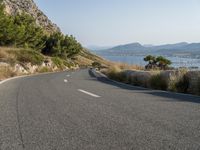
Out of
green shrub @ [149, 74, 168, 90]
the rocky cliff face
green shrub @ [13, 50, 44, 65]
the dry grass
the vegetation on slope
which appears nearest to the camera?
green shrub @ [149, 74, 168, 90]

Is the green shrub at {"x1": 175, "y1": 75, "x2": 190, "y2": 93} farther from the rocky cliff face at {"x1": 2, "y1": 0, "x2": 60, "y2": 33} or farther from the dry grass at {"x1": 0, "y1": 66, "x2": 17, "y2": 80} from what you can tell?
the rocky cliff face at {"x1": 2, "y1": 0, "x2": 60, "y2": 33}

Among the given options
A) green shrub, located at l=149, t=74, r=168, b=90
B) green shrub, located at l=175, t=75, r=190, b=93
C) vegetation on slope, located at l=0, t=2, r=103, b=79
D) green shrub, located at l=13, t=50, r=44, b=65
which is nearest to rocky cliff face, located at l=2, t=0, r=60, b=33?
vegetation on slope, located at l=0, t=2, r=103, b=79

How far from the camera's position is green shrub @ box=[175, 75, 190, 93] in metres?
14.7

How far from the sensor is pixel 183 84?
1492 centimetres

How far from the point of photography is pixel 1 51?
3653 cm

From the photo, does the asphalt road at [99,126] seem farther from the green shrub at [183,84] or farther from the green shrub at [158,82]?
the green shrub at [158,82]

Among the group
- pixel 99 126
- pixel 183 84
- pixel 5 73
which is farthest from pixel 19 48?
pixel 99 126

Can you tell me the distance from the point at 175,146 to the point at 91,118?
2.49 metres

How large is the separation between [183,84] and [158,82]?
1989 millimetres

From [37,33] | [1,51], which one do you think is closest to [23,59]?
[1,51]

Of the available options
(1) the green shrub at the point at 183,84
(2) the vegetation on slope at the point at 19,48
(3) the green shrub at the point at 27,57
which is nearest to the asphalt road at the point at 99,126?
(1) the green shrub at the point at 183,84

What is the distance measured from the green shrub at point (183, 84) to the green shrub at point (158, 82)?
2.96 feet

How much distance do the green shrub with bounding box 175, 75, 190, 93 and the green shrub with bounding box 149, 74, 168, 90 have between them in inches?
35.5

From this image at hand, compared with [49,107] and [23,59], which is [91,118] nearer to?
[49,107]
